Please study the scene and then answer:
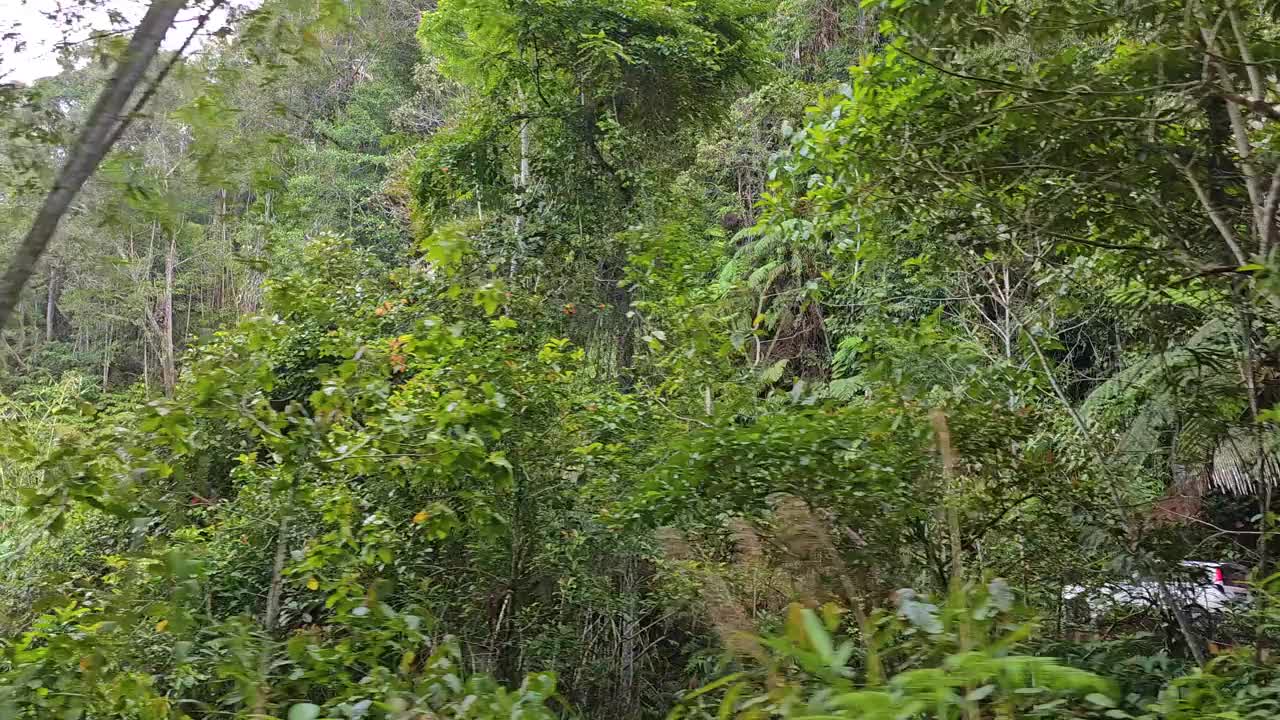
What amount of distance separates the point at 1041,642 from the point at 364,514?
274 centimetres

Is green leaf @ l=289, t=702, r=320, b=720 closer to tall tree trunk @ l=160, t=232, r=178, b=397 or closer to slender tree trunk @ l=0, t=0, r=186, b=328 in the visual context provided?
slender tree trunk @ l=0, t=0, r=186, b=328

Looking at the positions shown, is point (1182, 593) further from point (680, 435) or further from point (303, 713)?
point (303, 713)

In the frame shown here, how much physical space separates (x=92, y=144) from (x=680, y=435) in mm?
2590

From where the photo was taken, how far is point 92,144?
128cm

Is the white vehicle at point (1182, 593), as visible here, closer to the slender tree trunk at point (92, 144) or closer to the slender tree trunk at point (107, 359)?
the slender tree trunk at point (92, 144)

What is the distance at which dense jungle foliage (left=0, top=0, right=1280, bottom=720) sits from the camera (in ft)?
5.19

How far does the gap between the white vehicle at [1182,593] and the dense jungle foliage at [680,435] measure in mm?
52

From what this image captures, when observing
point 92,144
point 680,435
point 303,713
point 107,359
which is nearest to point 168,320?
point 107,359

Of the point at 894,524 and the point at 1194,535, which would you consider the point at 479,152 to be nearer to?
the point at 894,524

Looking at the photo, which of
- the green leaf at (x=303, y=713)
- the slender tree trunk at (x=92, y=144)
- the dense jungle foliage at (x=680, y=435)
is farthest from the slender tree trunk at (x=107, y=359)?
the green leaf at (x=303, y=713)

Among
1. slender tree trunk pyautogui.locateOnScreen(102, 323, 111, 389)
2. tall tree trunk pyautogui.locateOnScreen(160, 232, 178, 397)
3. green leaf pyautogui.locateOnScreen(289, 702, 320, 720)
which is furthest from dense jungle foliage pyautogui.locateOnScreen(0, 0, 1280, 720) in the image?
slender tree trunk pyautogui.locateOnScreen(102, 323, 111, 389)

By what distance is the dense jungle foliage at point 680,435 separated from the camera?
62.3 inches

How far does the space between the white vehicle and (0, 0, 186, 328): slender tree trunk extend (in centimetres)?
346

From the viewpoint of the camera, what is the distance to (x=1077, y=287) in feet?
Answer: 13.2
